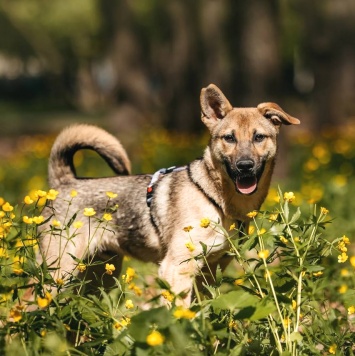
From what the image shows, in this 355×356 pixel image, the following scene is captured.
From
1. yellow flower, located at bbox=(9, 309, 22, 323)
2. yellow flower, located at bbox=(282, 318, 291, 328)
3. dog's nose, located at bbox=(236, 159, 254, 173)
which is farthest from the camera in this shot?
dog's nose, located at bbox=(236, 159, 254, 173)

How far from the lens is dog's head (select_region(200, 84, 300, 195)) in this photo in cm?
509

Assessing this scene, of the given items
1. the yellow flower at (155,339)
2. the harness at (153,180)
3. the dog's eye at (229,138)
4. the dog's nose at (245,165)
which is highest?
the dog's eye at (229,138)

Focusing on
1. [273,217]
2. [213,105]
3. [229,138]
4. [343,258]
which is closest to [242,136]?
[229,138]

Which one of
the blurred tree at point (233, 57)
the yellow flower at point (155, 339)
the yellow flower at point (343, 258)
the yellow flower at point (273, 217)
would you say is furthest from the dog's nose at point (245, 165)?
the blurred tree at point (233, 57)

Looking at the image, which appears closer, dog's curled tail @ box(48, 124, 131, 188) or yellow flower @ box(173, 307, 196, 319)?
yellow flower @ box(173, 307, 196, 319)

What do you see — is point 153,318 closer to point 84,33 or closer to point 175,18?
point 175,18

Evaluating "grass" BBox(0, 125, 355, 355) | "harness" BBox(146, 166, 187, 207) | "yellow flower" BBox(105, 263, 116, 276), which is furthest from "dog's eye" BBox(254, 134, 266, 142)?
"yellow flower" BBox(105, 263, 116, 276)

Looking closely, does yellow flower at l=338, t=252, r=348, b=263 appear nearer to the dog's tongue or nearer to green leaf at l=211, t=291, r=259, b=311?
green leaf at l=211, t=291, r=259, b=311

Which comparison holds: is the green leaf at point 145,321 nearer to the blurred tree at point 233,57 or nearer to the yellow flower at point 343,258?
the yellow flower at point 343,258

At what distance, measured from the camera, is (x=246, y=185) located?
513cm

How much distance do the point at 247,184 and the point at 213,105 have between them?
77 centimetres

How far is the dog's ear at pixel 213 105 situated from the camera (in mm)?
5516

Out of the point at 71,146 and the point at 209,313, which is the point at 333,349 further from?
the point at 71,146

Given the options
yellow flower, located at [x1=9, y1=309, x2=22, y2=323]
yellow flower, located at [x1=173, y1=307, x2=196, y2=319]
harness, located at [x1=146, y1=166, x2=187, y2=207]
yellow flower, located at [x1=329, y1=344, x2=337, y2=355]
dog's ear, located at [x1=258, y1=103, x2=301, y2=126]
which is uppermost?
dog's ear, located at [x1=258, y1=103, x2=301, y2=126]
